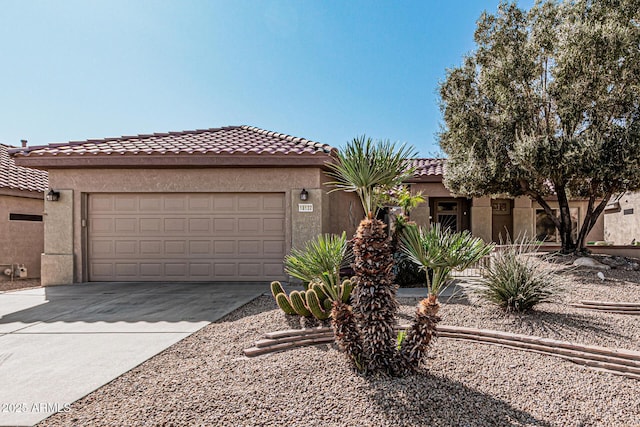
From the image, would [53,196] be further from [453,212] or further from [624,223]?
[624,223]

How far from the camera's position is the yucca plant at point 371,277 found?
331 cm

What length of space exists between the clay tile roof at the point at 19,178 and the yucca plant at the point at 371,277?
1313 cm

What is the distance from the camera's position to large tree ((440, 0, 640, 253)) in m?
8.80

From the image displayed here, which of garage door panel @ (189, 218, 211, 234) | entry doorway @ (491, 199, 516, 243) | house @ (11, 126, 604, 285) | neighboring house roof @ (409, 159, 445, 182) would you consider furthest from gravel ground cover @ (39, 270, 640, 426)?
entry doorway @ (491, 199, 516, 243)

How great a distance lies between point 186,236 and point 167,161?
2107mm

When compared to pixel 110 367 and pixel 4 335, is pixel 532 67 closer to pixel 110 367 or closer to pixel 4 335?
pixel 110 367

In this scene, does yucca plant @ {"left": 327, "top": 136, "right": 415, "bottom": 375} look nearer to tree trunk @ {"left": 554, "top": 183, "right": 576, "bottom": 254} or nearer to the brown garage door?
the brown garage door

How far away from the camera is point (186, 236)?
10.1 metres

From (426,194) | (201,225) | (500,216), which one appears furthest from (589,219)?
(201,225)

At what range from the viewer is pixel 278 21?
11141 mm

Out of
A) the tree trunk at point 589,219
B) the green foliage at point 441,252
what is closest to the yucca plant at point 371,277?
the green foliage at point 441,252

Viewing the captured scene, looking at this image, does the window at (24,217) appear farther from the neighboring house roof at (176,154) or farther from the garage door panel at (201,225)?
the garage door panel at (201,225)

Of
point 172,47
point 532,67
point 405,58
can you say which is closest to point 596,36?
point 532,67

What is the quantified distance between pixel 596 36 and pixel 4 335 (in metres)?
13.2
